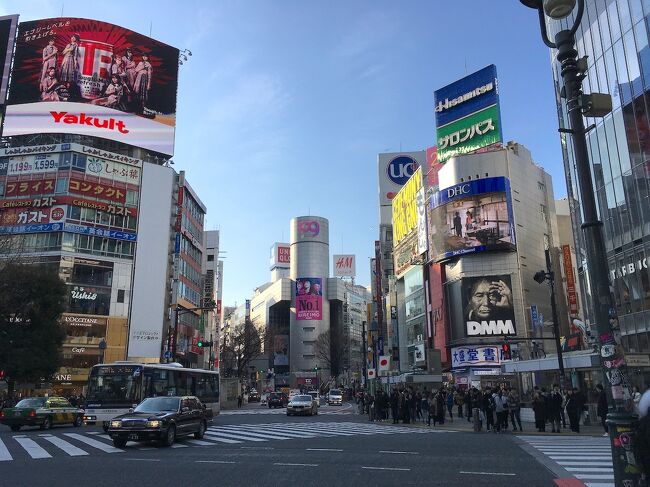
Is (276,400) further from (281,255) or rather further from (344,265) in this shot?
(281,255)

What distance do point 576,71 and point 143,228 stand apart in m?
57.6

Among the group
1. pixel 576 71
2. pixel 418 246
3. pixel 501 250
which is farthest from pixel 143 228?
pixel 576 71

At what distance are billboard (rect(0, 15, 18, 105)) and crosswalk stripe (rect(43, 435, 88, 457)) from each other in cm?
5256

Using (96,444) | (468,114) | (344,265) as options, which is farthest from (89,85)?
(344,265)

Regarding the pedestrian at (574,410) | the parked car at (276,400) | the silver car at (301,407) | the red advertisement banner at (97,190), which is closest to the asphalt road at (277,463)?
the pedestrian at (574,410)

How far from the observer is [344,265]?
6447 inches

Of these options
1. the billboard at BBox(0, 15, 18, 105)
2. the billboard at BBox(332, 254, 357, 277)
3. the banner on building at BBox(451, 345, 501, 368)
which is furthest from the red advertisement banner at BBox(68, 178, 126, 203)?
the billboard at BBox(332, 254, 357, 277)

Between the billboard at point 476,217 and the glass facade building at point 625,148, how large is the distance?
1888 cm

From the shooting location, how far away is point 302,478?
34.0ft

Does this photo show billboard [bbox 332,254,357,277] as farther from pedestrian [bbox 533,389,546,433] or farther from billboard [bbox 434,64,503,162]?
pedestrian [bbox 533,389,546,433]

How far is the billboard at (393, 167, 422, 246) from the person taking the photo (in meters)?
66.2

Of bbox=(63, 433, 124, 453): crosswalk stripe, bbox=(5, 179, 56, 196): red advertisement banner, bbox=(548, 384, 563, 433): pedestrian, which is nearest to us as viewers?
bbox=(63, 433, 124, 453): crosswalk stripe

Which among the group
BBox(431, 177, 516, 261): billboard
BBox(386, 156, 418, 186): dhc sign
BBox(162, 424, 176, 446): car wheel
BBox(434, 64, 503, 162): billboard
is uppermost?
BBox(386, 156, 418, 186): dhc sign

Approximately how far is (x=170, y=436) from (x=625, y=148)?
28345 millimetres
